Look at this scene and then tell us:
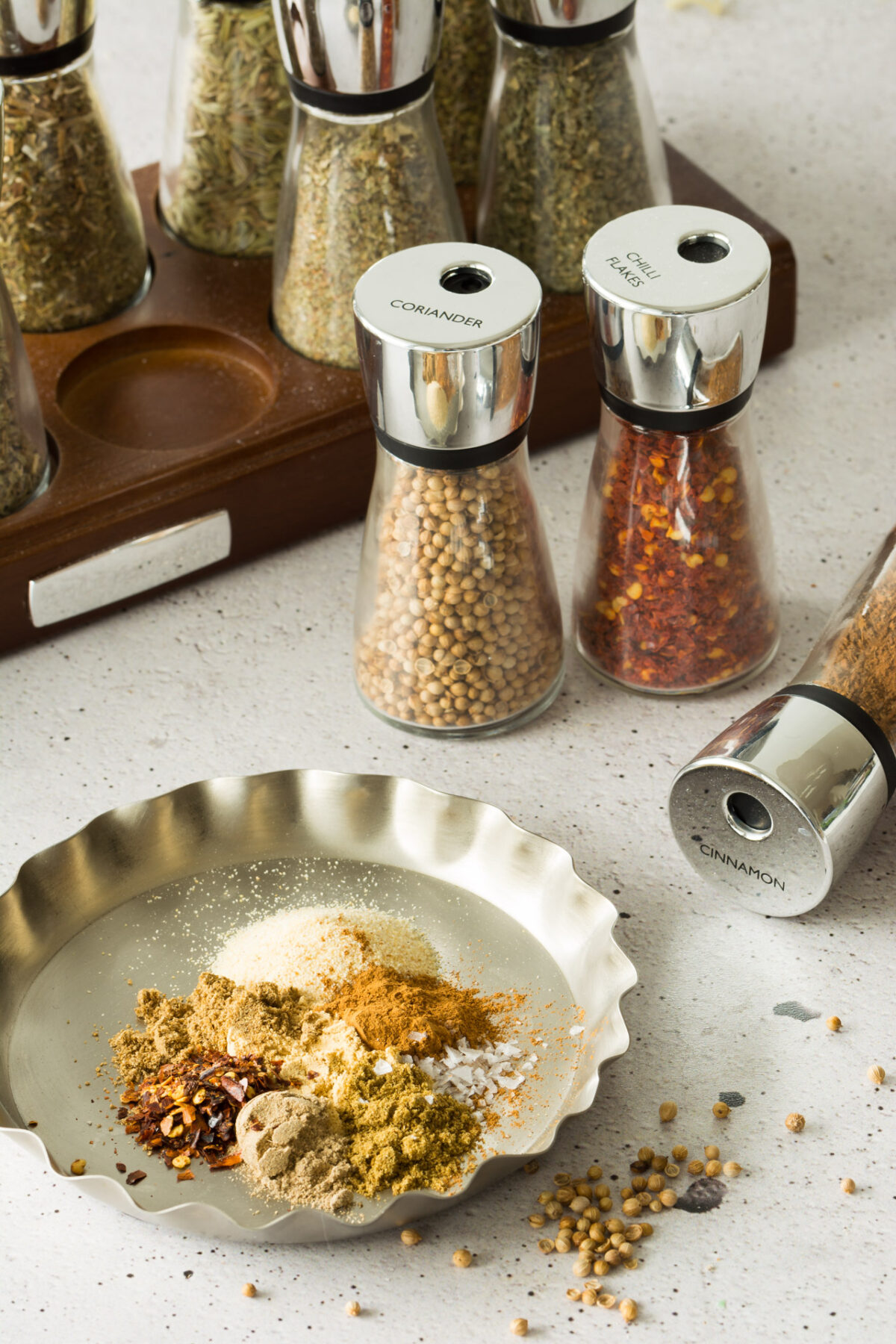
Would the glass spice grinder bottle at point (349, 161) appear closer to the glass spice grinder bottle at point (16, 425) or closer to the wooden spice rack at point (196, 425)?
the wooden spice rack at point (196, 425)

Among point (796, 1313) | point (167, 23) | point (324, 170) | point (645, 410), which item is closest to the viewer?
point (796, 1313)

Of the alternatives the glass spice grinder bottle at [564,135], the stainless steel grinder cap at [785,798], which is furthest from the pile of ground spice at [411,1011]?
the glass spice grinder bottle at [564,135]

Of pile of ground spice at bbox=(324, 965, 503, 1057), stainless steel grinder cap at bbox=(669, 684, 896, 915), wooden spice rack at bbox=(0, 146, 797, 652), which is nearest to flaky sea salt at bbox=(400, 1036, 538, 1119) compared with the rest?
pile of ground spice at bbox=(324, 965, 503, 1057)

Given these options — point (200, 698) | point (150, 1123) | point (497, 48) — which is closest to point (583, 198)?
point (497, 48)

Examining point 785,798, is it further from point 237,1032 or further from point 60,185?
point 60,185

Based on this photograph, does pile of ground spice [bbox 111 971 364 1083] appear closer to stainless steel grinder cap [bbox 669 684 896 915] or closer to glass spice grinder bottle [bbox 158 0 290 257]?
stainless steel grinder cap [bbox 669 684 896 915]

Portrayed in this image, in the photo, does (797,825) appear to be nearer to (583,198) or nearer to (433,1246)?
(433,1246)
